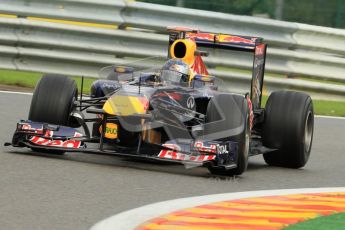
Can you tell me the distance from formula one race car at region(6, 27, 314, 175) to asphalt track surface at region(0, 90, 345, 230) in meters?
0.15

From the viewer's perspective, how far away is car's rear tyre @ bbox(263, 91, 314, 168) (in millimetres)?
10430

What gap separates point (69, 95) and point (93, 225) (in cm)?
341

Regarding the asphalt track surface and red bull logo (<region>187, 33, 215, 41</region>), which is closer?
the asphalt track surface

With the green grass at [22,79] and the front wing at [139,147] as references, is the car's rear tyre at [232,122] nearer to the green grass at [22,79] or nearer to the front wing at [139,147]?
the front wing at [139,147]

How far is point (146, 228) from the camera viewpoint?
263 inches

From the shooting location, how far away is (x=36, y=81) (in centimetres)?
1567

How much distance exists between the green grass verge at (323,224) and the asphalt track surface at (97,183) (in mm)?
1171

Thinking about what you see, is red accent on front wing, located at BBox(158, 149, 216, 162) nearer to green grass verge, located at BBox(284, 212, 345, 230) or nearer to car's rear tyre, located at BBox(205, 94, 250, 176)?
car's rear tyre, located at BBox(205, 94, 250, 176)

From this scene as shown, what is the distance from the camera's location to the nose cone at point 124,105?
937 centimetres

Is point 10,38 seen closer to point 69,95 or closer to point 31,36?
point 31,36

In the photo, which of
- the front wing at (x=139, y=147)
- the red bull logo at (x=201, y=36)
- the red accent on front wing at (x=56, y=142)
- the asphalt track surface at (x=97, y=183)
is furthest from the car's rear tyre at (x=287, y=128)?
the red accent on front wing at (x=56, y=142)

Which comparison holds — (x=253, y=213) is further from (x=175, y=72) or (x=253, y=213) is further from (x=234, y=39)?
(x=234, y=39)

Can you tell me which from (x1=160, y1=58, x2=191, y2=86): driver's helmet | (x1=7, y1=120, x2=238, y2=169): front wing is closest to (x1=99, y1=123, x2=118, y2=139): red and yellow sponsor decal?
(x1=7, y1=120, x2=238, y2=169): front wing

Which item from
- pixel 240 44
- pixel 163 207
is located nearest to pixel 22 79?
pixel 240 44
